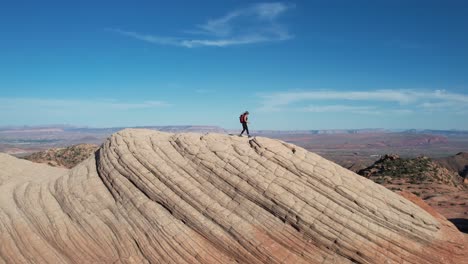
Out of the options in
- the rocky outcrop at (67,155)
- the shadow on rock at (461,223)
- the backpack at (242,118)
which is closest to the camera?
the backpack at (242,118)

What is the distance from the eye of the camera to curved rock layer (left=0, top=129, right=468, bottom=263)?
51.7 feet

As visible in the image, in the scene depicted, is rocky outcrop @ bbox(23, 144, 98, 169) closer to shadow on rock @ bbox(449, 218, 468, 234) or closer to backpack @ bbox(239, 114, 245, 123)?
backpack @ bbox(239, 114, 245, 123)

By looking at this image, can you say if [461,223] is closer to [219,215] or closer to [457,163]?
[219,215]

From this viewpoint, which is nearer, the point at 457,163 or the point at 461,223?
the point at 461,223

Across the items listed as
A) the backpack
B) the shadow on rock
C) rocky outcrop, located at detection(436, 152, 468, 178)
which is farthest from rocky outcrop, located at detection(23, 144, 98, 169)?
rocky outcrop, located at detection(436, 152, 468, 178)

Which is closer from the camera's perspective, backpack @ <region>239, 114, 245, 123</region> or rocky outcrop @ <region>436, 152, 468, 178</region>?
backpack @ <region>239, 114, 245, 123</region>

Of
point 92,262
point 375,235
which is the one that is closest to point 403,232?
point 375,235

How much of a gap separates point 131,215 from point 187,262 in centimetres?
383

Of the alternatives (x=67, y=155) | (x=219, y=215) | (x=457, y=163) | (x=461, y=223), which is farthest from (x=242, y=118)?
(x=457, y=163)

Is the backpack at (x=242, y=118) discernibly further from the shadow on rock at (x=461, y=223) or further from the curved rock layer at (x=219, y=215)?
the shadow on rock at (x=461, y=223)

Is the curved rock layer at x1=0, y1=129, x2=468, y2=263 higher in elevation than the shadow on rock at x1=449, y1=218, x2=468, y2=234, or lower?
higher

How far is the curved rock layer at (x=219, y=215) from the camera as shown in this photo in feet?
51.7

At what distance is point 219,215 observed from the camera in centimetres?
1675

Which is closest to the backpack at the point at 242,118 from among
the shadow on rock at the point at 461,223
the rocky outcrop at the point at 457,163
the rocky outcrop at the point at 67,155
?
the shadow on rock at the point at 461,223
